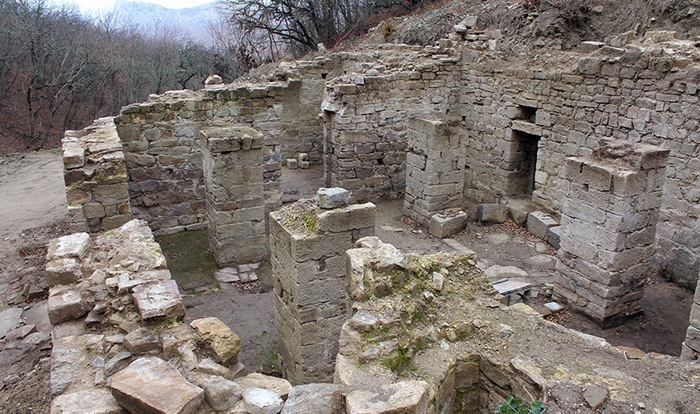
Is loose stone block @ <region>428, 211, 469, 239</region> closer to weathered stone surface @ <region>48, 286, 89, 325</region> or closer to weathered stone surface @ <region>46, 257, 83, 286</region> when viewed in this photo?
weathered stone surface @ <region>46, 257, 83, 286</region>

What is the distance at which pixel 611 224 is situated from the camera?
7477 millimetres

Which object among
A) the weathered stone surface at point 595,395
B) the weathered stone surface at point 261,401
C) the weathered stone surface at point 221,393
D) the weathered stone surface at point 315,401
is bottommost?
the weathered stone surface at point 595,395

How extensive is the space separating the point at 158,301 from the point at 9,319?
14.0ft

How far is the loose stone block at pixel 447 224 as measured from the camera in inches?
437

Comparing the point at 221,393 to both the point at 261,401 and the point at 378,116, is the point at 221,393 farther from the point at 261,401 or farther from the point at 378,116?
the point at 378,116

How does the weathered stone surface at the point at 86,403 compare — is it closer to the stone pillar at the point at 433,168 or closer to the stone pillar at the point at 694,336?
the stone pillar at the point at 694,336

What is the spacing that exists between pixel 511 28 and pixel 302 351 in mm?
12528

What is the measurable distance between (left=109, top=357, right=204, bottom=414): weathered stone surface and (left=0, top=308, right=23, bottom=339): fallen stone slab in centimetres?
473

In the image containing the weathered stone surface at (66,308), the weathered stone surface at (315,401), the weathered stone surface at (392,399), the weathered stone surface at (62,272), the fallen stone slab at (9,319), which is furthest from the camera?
the fallen stone slab at (9,319)

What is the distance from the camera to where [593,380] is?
394 centimetres

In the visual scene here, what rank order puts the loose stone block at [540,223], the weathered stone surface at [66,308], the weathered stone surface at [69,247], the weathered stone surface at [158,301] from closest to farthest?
the weathered stone surface at [158,301]
the weathered stone surface at [66,308]
the weathered stone surface at [69,247]
the loose stone block at [540,223]

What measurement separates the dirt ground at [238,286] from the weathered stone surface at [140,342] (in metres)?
0.80

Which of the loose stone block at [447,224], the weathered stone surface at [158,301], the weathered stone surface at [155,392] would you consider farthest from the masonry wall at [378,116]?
the weathered stone surface at [155,392]

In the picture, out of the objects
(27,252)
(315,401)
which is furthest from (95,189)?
(315,401)
